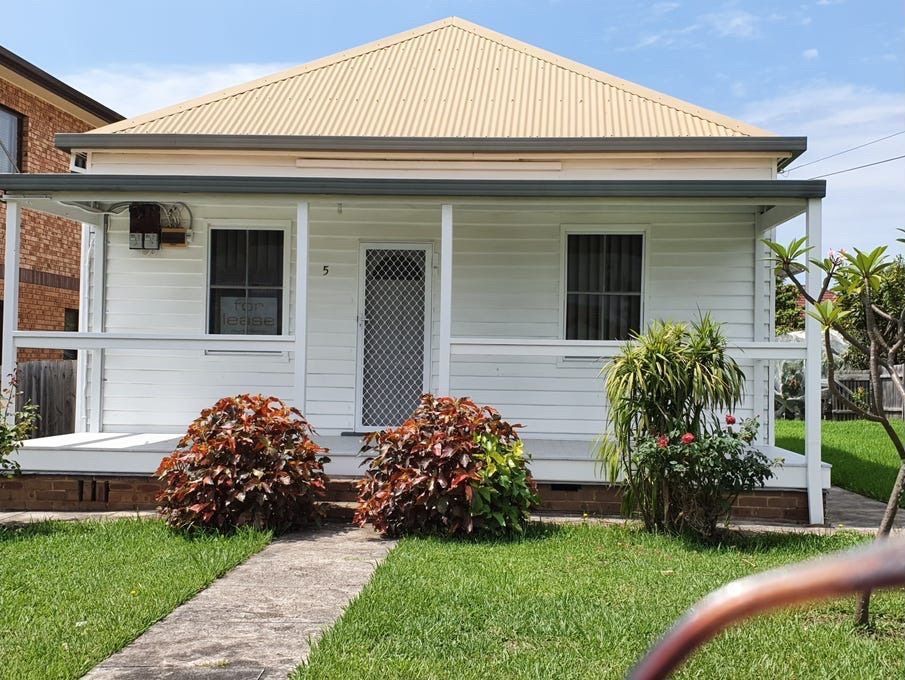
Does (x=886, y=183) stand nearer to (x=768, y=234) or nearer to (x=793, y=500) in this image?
(x=768, y=234)

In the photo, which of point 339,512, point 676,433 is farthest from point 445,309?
point 676,433

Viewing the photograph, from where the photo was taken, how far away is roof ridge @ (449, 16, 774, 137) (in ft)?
34.9

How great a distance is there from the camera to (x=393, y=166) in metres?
10.5

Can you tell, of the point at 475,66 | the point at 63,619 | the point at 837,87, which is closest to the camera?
the point at 63,619

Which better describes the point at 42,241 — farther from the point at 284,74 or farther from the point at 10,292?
the point at 10,292

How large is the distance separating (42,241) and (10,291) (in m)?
8.89

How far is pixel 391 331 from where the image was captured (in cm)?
1062

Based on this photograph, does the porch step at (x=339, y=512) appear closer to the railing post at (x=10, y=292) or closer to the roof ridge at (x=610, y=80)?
the railing post at (x=10, y=292)

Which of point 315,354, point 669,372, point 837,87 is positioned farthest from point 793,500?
point 837,87

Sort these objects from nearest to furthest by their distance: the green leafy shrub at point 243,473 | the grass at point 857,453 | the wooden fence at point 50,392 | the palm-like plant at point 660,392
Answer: the palm-like plant at point 660,392 < the green leafy shrub at point 243,473 < the grass at point 857,453 < the wooden fence at point 50,392

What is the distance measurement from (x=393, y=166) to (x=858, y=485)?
6772 millimetres

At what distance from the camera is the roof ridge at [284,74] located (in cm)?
1134

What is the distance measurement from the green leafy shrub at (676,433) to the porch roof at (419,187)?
5.19ft

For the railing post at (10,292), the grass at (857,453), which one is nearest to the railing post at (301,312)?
the railing post at (10,292)
